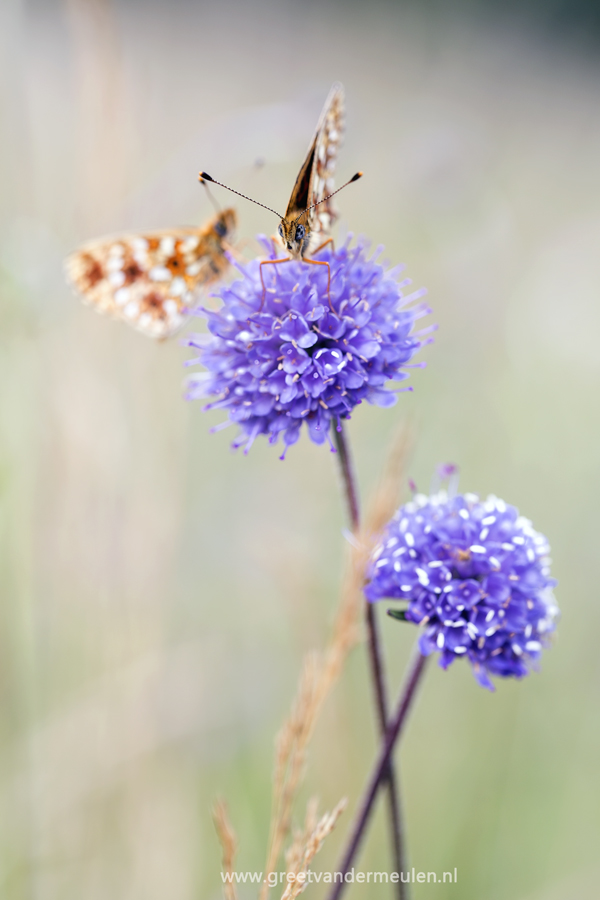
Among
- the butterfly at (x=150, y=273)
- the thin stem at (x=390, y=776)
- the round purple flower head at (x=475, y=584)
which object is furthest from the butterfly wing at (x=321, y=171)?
the thin stem at (x=390, y=776)

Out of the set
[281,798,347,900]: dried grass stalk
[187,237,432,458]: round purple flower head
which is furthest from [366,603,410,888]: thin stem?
[187,237,432,458]: round purple flower head

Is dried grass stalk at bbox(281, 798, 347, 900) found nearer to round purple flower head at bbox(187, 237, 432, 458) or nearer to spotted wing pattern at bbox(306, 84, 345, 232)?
round purple flower head at bbox(187, 237, 432, 458)

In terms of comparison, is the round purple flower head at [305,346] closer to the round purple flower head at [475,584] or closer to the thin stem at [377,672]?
the thin stem at [377,672]

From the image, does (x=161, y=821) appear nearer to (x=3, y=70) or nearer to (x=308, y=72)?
(x=3, y=70)

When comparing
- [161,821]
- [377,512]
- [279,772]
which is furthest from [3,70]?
[161,821]

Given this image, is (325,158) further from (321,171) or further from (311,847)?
(311,847)

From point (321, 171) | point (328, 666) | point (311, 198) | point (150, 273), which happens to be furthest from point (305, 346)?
point (150, 273)
